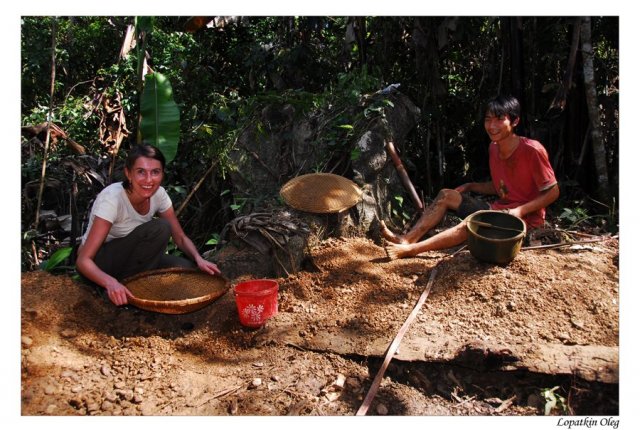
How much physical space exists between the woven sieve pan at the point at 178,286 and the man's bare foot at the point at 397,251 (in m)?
1.31

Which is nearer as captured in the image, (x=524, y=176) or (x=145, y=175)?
(x=145, y=175)

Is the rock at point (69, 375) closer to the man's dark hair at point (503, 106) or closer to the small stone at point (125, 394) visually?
the small stone at point (125, 394)

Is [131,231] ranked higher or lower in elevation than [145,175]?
lower

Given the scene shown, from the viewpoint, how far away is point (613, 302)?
3109 mm

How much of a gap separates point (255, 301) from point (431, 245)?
1.59m

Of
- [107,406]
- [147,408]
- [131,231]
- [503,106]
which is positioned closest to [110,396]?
[107,406]

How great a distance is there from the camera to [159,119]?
15.8 ft

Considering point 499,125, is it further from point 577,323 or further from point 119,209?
point 119,209

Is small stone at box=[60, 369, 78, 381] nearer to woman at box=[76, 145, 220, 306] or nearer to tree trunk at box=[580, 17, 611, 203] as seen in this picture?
woman at box=[76, 145, 220, 306]

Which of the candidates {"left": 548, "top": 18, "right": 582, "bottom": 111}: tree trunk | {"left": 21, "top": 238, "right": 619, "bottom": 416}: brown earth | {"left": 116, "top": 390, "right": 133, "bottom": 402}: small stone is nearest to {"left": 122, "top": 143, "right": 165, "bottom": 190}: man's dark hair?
{"left": 21, "top": 238, "right": 619, "bottom": 416}: brown earth

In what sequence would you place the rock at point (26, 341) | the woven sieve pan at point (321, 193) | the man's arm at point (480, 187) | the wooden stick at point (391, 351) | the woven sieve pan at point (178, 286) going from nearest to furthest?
the wooden stick at point (391, 351) → the rock at point (26, 341) → the woven sieve pan at point (178, 286) → the woven sieve pan at point (321, 193) → the man's arm at point (480, 187)

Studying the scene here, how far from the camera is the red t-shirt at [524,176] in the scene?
371 cm

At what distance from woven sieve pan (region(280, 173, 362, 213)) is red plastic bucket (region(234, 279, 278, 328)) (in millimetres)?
1087

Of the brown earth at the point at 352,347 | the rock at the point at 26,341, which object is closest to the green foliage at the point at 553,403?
the brown earth at the point at 352,347
